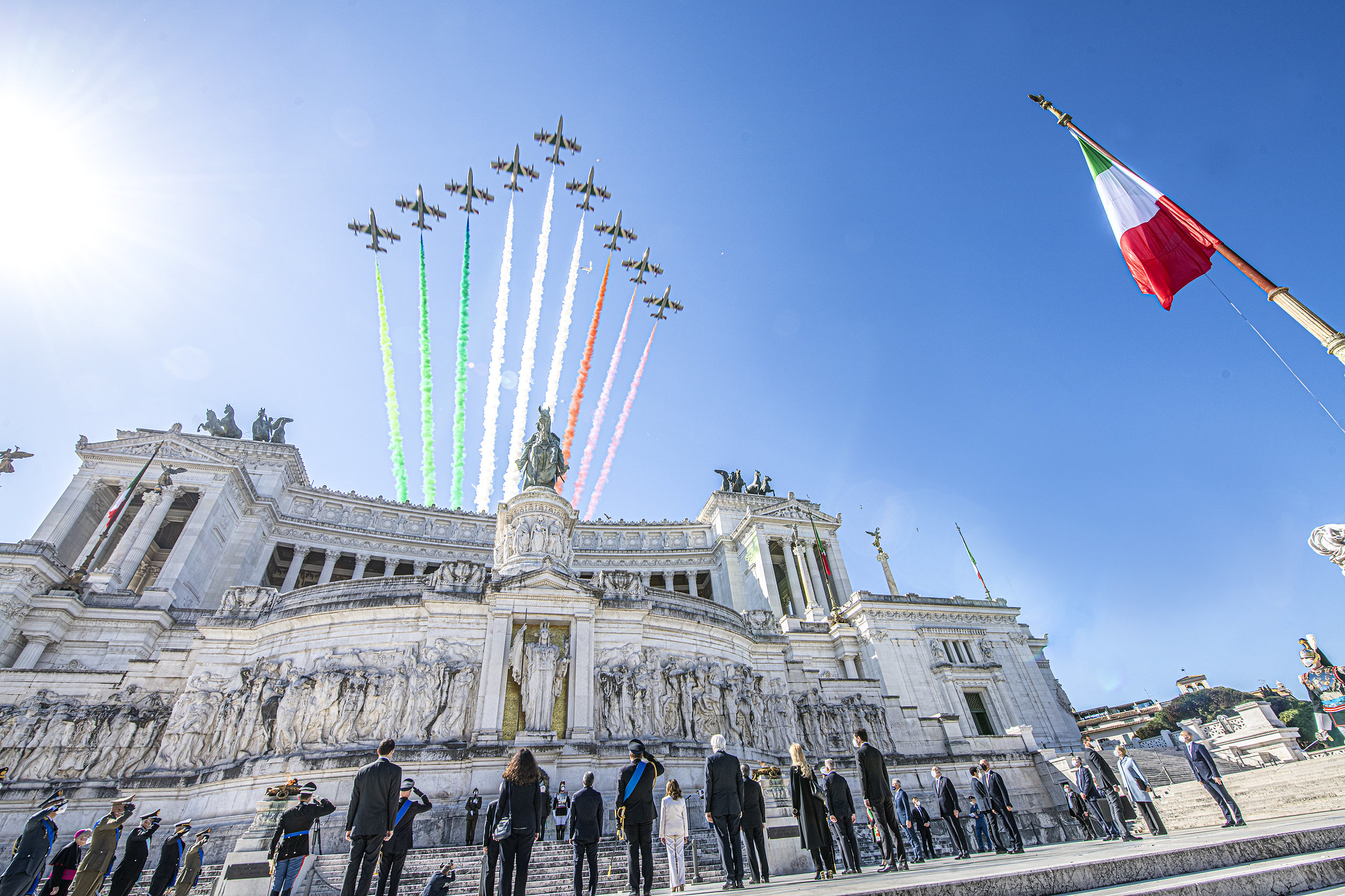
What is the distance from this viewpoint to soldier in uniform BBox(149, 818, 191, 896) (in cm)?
1131

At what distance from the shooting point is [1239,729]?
28.3 m

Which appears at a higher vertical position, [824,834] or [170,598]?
[170,598]

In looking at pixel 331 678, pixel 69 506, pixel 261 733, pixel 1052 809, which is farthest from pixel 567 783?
pixel 69 506

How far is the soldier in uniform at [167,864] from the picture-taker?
11312 mm

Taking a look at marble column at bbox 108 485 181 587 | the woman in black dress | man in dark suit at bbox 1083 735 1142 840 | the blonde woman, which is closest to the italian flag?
man in dark suit at bbox 1083 735 1142 840

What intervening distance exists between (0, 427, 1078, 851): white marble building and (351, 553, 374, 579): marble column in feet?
29.3

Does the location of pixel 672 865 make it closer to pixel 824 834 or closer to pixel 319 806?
pixel 824 834

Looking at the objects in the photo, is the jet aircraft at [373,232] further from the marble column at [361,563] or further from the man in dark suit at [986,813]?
the man in dark suit at [986,813]

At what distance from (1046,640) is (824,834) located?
1675 inches

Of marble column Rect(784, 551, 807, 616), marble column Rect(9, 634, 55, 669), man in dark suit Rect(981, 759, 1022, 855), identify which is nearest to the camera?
man in dark suit Rect(981, 759, 1022, 855)

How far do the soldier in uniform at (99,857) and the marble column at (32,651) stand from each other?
26943mm

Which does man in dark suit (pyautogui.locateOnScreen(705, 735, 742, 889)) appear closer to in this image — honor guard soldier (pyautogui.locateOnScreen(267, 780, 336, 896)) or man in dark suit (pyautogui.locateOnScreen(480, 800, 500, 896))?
man in dark suit (pyautogui.locateOnScreen(480, 800, 500, 896))

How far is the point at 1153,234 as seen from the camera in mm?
13930

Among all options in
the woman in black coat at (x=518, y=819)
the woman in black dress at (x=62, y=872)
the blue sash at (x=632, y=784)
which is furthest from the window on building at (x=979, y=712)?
the woman in black dress at (x=62, y=872)
